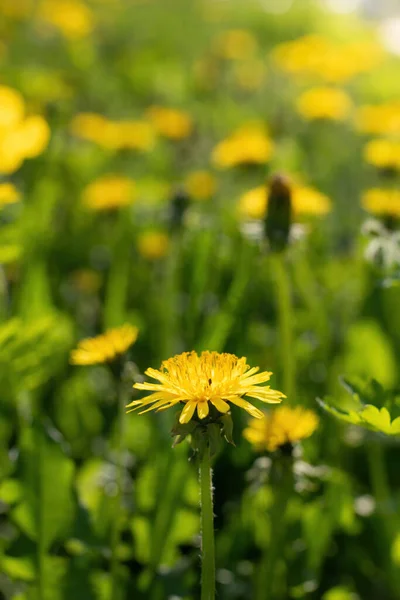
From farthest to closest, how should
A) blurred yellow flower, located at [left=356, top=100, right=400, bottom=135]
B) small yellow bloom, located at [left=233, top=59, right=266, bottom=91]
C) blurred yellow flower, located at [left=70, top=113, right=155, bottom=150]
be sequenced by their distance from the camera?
small yellow bloom, located at [left=233, top=59, right=266, bottom=91] < blurred yellow flower, located at [left=356, top=100, right=400, bottom=135] < blurred yellow flower, located at [left=70, top=113, right=155, bottom=150]

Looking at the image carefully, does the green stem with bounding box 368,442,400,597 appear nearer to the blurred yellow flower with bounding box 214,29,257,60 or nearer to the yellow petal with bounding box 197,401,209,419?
the yellow petal with bounding box 197,401,209,419

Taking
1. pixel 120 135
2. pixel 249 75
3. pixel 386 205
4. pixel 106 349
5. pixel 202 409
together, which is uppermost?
pixel 202 409

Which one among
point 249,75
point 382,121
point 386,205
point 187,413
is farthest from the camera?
point 249,75

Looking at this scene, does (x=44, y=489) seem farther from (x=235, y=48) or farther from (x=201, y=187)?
(x=235, y=48)

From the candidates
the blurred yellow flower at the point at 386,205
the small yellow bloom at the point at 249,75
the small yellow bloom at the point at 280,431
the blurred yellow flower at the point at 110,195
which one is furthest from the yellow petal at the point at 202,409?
the small yellow bloom at the point at 249,75

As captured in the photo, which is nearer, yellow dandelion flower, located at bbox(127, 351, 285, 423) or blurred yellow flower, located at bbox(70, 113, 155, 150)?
yellow dandelion flower, located at bbox(127, 351, 285, 423)

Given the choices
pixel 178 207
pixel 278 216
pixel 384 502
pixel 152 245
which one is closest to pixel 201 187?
pixel 152 245

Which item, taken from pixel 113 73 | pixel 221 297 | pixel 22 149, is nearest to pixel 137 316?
pixel 221 297

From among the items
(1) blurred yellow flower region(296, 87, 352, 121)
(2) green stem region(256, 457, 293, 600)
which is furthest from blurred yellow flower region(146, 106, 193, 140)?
(2) green stem region(256, 457, 293, 600)
